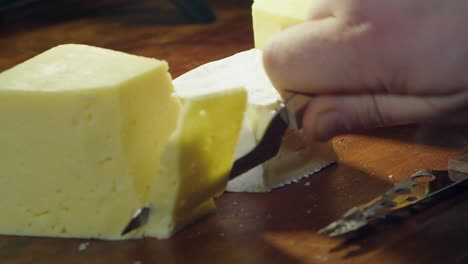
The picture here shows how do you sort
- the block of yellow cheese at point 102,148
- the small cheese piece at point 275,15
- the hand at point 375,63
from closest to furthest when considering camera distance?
the hand at point 375,63
the block of yellow cheese at point 102,148
the small cheese piece at point 275,15

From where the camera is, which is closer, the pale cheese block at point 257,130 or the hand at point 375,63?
the hand at point 375,63

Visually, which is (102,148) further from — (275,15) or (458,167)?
(458,167)

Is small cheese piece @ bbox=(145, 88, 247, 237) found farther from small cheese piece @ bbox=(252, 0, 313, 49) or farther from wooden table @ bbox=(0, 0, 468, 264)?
small cheese piece @ bbox=(252, 0, 313, 49)

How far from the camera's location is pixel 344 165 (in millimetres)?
1275

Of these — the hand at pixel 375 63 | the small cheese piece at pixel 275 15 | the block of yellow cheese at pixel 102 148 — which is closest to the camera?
the hand at pixel 375 63

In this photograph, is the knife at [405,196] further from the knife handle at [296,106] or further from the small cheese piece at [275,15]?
the small cheese piece at [275,15]

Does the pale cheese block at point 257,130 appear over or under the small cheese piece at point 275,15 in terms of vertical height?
under

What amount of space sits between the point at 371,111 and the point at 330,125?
0.19ft

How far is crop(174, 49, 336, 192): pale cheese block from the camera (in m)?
1.17

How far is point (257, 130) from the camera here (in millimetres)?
1168

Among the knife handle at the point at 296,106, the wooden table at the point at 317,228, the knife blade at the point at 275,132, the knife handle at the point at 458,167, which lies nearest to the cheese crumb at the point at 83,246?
the wooden table at the point at 317,228

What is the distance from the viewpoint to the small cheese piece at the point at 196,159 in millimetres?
1044

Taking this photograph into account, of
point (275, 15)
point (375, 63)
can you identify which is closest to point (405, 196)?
point (375, 63)

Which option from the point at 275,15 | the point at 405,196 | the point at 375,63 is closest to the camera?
the point at 375,63
